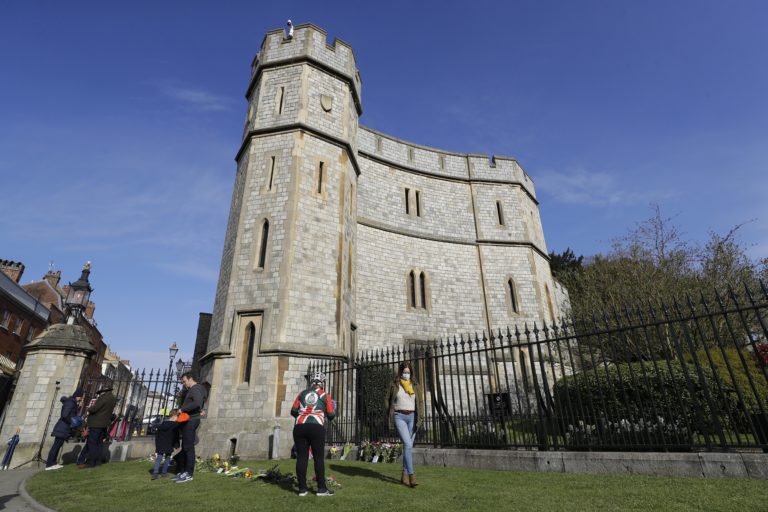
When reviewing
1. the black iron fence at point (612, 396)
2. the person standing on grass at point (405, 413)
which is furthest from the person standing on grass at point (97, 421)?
the person standing on grass at point (405, 413)

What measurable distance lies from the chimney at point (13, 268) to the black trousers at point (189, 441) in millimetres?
30411

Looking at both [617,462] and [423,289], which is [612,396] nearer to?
[617,462]

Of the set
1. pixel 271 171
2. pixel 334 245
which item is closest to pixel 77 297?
pixel 271 171

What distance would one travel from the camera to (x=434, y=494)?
5.02m

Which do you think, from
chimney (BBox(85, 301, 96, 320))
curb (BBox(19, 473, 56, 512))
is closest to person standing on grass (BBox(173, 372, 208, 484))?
curb (BBox(19, 473, 56, 512))

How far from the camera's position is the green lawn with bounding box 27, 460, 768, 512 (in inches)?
165

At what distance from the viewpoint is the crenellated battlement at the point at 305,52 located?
1517 centimetres

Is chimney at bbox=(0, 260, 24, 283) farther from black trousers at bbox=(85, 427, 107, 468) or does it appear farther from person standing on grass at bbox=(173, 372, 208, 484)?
person standing on grass at bbox=(173, 372, 208, 484)

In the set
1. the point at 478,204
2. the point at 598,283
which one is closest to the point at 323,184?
the point at 478,204

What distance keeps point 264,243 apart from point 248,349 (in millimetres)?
3227

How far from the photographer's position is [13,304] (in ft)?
80.0

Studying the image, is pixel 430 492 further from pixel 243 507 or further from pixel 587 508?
pixel 243 507

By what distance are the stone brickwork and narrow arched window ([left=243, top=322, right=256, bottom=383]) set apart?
0.03 meters

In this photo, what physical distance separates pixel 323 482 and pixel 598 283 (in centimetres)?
1779
